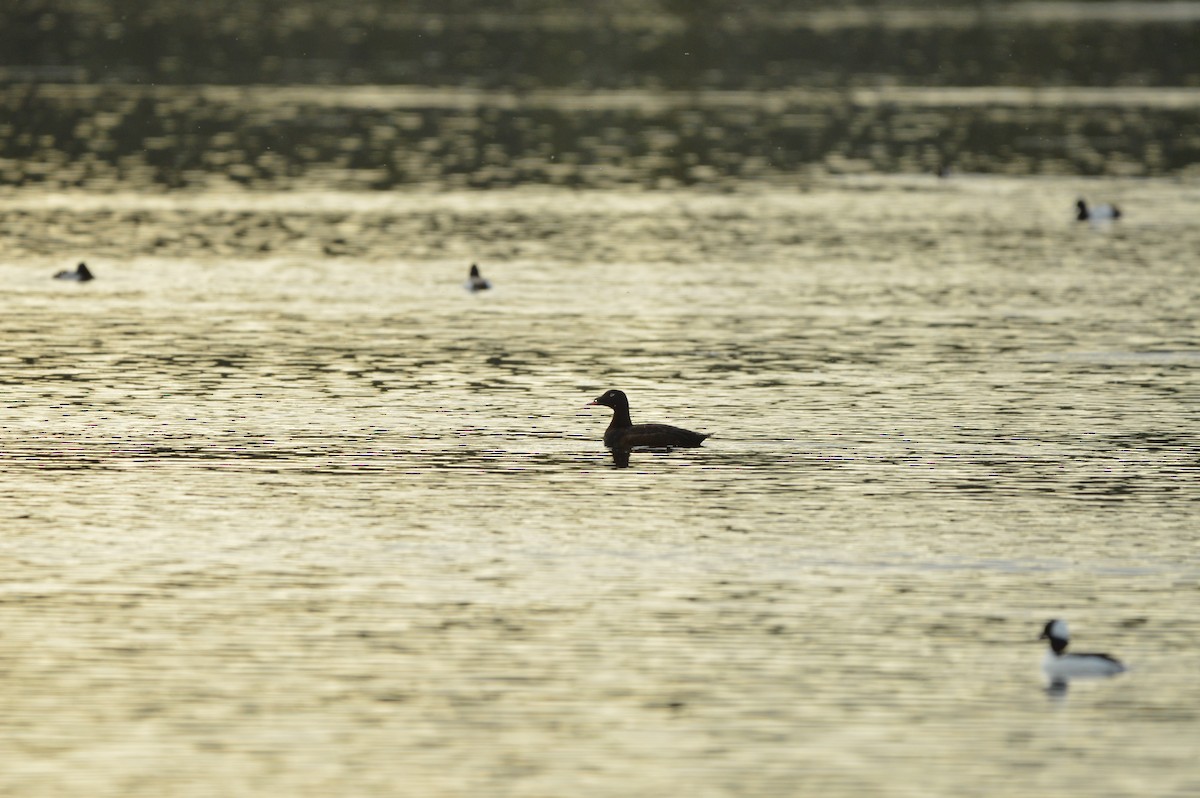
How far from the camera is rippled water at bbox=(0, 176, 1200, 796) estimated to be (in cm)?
2002

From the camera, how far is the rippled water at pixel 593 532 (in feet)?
65.7

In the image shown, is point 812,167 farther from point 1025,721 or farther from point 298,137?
point 1025,721

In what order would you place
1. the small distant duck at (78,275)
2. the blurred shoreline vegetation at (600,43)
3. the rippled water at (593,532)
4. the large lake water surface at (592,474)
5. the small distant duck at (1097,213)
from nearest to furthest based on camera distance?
the rippled water at (593,532)
the large lake water surface at (592,474)
the small distant duck at (78,275)
the small distant duck at (1097,213)
the blurred shoreline vegetation at (600,43)

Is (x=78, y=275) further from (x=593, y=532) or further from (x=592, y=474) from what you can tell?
(x=593, y=532)

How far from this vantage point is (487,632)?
23.3 metres

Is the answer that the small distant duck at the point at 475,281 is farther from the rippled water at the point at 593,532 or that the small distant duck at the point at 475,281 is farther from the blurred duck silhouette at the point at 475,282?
the rippled water at the point at 593,532

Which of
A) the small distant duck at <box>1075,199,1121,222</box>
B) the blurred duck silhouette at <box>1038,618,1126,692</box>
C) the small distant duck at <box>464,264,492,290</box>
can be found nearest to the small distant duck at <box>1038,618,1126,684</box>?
the blurred duck silhouette at <box>1038,618,1126,692</box>

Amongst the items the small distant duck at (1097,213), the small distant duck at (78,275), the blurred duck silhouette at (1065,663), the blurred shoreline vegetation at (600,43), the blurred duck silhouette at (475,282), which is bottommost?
the blurred duck silhouette at (1065,663)

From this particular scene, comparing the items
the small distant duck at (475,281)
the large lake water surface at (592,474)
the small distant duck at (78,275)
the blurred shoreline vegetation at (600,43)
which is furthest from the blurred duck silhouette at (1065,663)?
the blurred shoreline vegetation at (600,43)

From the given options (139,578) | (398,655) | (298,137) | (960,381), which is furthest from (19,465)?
(298,137)

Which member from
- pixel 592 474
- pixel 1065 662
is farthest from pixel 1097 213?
pixel 1065 662

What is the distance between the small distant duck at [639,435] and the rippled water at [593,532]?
1.04 feet

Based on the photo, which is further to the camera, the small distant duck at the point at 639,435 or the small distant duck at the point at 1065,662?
the small distant duck at the point at 639,435

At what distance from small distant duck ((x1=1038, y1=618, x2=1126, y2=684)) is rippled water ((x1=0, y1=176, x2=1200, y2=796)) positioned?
0.84 feet
